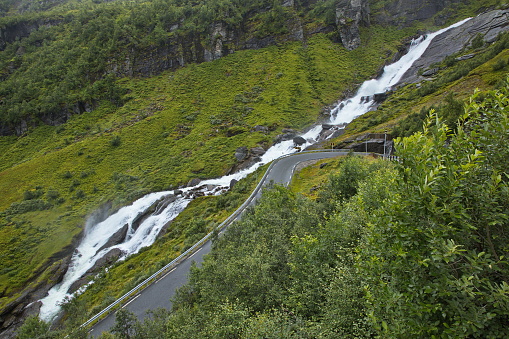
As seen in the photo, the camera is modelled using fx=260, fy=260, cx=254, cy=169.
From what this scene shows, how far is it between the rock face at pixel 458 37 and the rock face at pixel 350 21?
2910 cm

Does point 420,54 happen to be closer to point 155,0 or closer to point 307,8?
point 307,8

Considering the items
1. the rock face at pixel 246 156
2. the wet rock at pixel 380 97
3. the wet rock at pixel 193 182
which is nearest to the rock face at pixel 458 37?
the wet rock at pixel 380 97

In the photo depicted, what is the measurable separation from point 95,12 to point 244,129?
Result: 127m

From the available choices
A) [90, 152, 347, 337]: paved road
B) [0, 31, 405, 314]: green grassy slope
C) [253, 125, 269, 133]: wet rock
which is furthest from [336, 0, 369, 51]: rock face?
[90, 152, 347, 337]: paved road

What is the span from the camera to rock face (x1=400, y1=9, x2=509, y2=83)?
2749 inches

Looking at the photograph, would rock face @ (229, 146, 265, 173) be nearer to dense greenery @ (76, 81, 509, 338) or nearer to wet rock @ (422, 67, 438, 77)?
dense greenery @ (76, 81, 509, 338)

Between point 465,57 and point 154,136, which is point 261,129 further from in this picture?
point 465,57

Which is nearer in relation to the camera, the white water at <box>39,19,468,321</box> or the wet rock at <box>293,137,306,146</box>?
the white water at <box>39,19,468,321</box>

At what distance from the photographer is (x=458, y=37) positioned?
78.8 metres

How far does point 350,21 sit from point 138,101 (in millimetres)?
89720

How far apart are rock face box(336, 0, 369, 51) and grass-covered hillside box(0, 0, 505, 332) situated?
348 cm

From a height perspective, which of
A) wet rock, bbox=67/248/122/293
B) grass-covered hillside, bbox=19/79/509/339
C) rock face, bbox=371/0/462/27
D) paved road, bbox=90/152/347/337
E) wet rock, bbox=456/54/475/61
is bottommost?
wet rock, bbox=67/248/122/293

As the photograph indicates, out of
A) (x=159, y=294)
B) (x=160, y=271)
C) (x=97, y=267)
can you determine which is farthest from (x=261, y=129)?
(x=159, y=294)

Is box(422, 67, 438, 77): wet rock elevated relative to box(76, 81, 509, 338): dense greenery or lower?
lower
